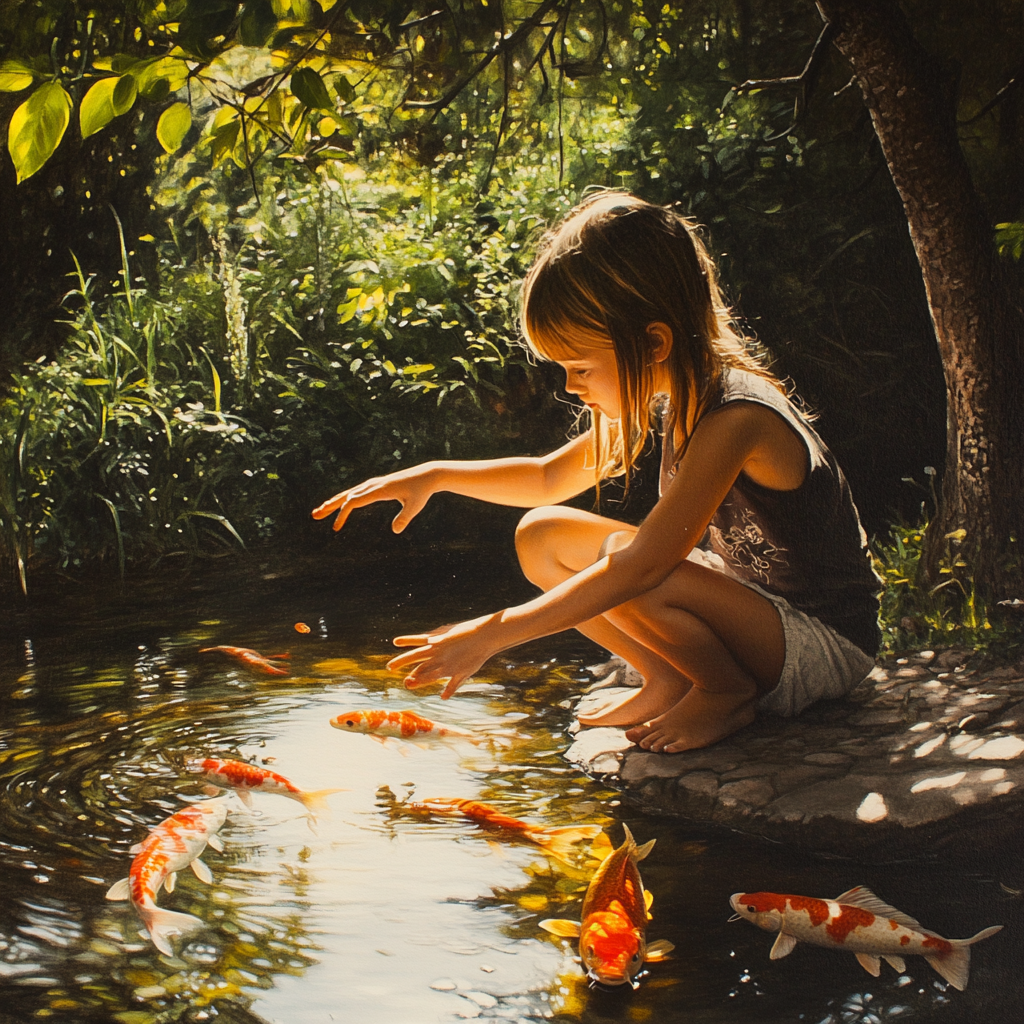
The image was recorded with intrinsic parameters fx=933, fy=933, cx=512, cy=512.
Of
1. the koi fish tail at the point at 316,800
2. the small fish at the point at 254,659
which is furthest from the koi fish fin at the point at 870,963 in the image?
the small fish at the point at 254,659

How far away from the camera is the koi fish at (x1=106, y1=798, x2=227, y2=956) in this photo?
1.12 meters

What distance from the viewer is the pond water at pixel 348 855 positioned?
1.05 meters

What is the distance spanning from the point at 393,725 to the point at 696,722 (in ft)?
1.69

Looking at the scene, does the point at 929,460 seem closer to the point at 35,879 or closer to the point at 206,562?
the point at 206,562

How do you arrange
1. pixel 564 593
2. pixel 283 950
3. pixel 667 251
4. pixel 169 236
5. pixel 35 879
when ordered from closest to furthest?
1. pixel 283 950
2. pixel 35 879
3. pixel 564 593
4. pixel 667 251
5. pixel 169 236

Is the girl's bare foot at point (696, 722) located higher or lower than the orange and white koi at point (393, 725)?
lower

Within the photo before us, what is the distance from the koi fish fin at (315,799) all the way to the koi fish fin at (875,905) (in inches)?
26.8

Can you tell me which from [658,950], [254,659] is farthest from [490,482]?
[658,950]

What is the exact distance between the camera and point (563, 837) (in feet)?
4.21

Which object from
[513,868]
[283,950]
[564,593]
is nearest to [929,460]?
[564,593]

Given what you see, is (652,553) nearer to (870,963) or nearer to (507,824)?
(507,824)

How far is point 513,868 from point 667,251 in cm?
95

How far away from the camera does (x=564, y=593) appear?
1.34m

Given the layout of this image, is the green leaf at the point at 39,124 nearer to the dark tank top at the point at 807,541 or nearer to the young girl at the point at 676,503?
the young girl at the point at 676,503
